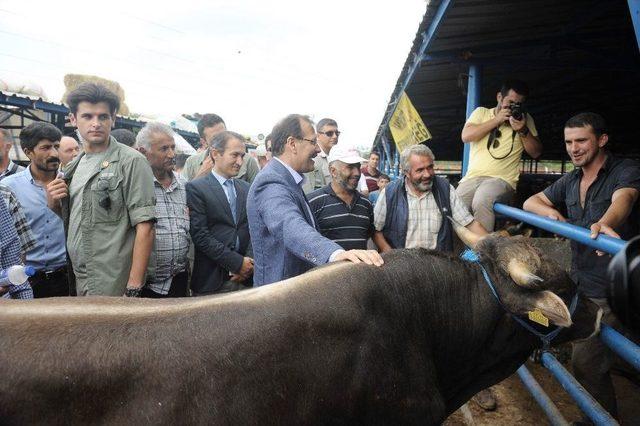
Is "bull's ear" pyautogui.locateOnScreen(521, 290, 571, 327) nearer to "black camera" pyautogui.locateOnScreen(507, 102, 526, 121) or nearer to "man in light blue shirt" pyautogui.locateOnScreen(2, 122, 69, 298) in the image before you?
"black camera" pyautogui.locateOnScreen(507, 102, 526, 121)

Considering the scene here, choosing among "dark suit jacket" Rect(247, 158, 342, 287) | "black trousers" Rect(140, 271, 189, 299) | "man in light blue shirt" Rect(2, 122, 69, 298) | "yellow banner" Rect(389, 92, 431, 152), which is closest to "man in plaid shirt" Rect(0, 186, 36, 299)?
"man in light blue shirt" Rect(2, 122, 69, 298)

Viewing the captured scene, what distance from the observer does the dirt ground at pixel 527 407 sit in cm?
383

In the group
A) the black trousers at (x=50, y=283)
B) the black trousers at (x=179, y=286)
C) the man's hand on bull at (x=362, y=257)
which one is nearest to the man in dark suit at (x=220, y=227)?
the black trousers at (x=179, y=286)

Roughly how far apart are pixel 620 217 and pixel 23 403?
10.7 ft

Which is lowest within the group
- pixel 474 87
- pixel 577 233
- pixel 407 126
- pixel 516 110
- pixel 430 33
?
Result: pixel 577 233

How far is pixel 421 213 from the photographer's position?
3.94m

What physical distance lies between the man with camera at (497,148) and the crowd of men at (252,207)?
13 mm

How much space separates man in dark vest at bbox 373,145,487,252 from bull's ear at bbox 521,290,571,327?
5.37 ft

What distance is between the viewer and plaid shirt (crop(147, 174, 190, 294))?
3.64 m

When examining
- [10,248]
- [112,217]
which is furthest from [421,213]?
[10,248]

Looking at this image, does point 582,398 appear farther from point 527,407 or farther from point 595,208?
point 527,407

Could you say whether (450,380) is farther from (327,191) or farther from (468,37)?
(468,37)

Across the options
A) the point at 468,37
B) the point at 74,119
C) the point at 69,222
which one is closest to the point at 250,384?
the point at 69,222

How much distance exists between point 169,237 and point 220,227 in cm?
53
